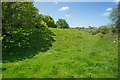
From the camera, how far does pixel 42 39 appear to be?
2753cm

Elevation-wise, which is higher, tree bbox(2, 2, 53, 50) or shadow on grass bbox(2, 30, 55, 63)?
tree bbox(2, 2, 53, 50)

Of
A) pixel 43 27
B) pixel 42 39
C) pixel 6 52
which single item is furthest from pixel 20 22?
pixel 43 27

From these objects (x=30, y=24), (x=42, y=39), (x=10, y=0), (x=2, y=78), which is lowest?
(x=2, y=78)

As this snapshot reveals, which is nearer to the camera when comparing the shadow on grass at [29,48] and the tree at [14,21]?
the shadow on grass at [29,48]

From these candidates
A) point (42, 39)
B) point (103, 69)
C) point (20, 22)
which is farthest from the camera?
point (42, 39)

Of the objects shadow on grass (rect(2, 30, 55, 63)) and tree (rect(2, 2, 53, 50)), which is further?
tree (rect(2, 2, 53, 50))

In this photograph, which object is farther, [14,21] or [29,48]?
[29,48]

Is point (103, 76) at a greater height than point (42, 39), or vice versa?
point (42, 39)

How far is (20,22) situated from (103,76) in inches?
724

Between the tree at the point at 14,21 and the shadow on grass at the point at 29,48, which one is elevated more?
the tree at the point at 14,21

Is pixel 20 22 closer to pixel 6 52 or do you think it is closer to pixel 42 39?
pixel 6 52

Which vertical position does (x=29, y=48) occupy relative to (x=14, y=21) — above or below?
below

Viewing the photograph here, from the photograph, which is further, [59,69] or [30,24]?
[30,24]

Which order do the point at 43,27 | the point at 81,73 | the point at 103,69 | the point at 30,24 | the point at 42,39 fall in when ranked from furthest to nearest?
the point at 43,27
the point at 42,39
the point at 30,24
the point at 103,69
the point at 81,73
